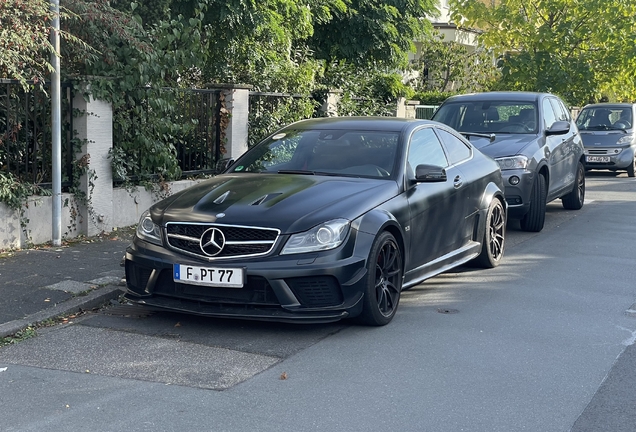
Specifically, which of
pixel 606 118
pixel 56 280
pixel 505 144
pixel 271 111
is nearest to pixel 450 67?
pixel 606 118

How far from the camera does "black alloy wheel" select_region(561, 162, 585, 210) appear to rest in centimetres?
1387

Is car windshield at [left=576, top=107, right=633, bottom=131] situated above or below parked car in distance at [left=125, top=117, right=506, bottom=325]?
above

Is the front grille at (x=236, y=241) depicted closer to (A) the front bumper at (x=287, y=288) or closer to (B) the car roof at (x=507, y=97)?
(A) the front bumper at (x=287, y=288)

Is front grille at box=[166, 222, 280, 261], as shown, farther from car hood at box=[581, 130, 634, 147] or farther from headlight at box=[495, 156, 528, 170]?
car hood at box=[581, 130, 634, 147]

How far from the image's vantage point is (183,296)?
6266 mm

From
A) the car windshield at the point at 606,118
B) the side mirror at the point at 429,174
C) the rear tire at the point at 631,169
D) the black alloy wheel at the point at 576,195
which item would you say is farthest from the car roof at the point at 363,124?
the car windshield at the point at 606,118

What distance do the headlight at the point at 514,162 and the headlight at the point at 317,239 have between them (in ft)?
18.2

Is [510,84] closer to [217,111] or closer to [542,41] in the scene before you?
[542,41]

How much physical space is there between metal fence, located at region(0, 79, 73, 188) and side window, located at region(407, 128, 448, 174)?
4.01 m

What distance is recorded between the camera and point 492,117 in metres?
12.5

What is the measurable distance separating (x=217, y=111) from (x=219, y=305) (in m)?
6.72

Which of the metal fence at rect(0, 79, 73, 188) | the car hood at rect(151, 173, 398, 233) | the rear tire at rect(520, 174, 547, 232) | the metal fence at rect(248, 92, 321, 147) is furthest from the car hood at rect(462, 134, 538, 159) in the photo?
the metal fence at rect(0, 79, 73, 188)

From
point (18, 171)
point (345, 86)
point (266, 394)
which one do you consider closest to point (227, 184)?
point (266, 394)

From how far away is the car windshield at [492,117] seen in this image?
40.3 ft
